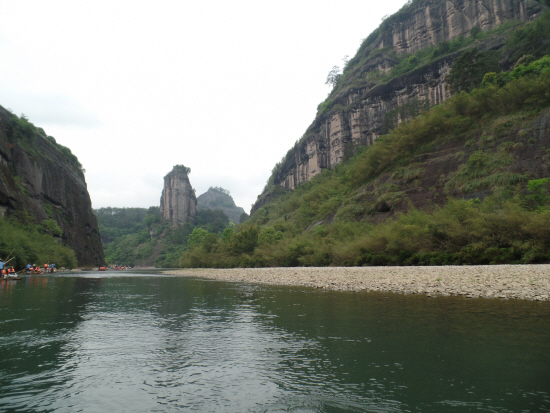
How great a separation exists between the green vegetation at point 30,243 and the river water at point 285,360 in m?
30.2

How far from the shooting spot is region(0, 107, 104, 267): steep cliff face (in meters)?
48.4

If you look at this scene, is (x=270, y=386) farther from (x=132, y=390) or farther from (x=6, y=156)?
(x=6, y=156)

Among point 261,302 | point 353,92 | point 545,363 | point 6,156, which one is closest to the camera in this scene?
point 545,363

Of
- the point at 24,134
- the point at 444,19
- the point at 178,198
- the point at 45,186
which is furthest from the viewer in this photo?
the point at 178,198

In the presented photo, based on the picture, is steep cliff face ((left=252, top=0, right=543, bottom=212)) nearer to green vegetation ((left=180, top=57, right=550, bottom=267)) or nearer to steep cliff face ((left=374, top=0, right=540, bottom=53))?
steep cliff face ((left=374, top=0, right=540, bottom=53))

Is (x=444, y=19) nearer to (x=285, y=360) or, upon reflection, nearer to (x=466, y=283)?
(x=466, y=283)

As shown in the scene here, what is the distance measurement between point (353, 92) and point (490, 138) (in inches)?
2112

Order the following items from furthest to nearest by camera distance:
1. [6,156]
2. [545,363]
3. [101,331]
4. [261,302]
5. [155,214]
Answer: [155,214] < [6,156] < [261,302] < [101,331] < [545,363]

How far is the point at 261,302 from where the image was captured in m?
12.7

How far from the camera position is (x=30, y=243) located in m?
39.1

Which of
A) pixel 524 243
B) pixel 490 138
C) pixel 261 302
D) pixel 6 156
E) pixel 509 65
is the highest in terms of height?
pixel 509 65

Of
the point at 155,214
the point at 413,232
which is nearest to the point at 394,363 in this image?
the point at 413,232

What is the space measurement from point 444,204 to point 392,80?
5188cm

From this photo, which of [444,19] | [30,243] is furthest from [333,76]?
[30,243]
